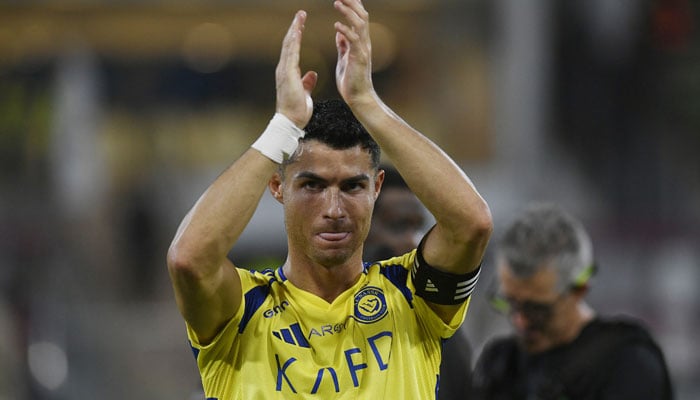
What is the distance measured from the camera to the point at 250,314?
4.00 metres

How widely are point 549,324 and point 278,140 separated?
2243 mm

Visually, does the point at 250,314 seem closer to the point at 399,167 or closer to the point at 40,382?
the point at 399,167

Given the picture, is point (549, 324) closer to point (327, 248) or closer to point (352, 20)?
point (327, 248)

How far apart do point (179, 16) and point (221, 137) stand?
2340 mm

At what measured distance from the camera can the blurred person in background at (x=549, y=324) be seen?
532 cm

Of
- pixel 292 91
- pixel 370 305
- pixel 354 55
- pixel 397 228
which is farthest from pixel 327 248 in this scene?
pixel 397 228

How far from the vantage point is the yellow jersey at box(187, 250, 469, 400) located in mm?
3893

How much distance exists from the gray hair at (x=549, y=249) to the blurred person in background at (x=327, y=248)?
1560mm

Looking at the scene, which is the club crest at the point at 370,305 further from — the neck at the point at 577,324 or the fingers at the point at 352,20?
the neck at the point at 577,324

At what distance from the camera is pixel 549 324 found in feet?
18.3

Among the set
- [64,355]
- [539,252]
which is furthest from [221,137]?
[539,252]

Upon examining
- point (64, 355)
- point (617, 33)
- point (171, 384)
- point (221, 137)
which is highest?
Result: point (617, 33)

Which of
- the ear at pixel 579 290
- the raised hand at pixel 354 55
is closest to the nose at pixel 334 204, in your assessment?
the raised hand at pixel 354 55

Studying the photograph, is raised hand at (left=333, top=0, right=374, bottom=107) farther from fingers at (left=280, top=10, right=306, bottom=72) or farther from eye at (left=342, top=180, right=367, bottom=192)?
eye at (left=342, top=180, right=367, bottom=192)
